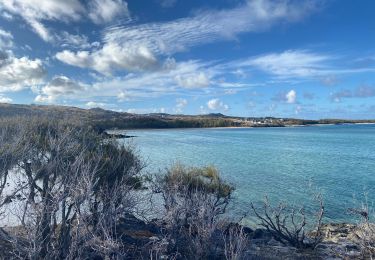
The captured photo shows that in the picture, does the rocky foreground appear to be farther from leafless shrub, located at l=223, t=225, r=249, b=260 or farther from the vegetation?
leafless shrub, located at l=223, t=225, r=249, b=260

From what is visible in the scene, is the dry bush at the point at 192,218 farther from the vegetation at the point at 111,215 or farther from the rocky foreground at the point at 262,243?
the rocky foreground at the point at 262,243

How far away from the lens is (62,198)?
12.7 m

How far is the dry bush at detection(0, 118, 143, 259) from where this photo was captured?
43.2ft

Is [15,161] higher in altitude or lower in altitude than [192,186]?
higher

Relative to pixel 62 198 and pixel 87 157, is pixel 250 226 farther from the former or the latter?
→ pixel 62 198

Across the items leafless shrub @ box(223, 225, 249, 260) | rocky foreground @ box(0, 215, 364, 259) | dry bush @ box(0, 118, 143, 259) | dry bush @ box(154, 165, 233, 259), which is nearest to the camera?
leafless shrub @ box(223, 225, 249, 260)

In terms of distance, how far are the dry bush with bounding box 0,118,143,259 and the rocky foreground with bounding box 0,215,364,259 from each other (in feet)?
3.24

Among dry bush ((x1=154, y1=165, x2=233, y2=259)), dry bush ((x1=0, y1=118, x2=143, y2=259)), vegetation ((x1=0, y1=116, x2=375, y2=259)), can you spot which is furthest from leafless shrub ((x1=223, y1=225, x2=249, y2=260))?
dry bush ((x1=0, y1=118, x2=143, y2=259))

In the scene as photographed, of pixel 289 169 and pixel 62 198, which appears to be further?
pixel 289 169

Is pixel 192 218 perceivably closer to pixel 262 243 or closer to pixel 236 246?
pixel 236 246

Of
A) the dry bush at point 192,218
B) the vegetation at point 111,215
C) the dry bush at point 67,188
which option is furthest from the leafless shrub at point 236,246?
the dry bush at point 67,188

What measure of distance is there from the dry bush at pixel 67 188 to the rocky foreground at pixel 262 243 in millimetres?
987

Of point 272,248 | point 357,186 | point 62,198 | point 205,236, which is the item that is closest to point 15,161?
point 62,198

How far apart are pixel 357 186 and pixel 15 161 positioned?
31.3 meters
